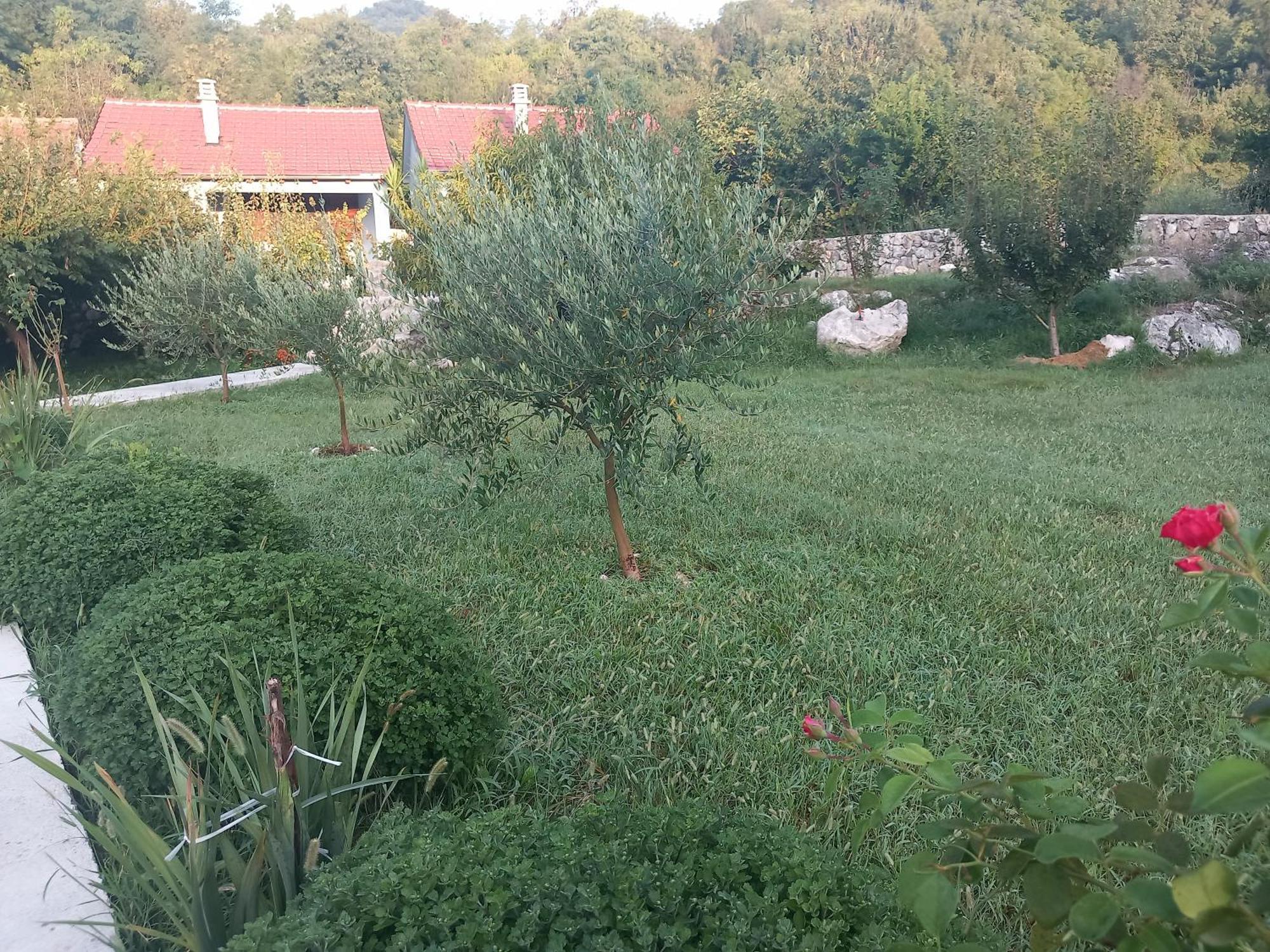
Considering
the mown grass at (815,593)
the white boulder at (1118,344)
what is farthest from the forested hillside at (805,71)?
the white boulder at (1118,344)

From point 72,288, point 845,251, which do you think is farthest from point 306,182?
point 845,251

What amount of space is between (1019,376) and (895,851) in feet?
38.3

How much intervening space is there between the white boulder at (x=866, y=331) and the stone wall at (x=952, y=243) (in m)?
1.41

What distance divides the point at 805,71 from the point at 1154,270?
1637cm

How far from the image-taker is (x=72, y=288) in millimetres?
17375

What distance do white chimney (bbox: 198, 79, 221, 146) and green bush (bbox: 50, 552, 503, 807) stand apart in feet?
86.9

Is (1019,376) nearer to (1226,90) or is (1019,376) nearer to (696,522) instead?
(696,522)

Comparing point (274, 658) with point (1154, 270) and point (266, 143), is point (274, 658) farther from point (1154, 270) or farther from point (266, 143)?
point (266, 143)

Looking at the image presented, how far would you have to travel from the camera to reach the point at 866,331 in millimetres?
15578

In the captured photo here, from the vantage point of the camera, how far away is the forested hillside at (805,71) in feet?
73.2

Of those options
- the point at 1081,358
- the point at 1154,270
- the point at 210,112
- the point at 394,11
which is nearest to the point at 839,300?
the point at 1081,358

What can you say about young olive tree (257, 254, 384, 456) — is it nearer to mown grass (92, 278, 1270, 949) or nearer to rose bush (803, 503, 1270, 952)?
mown grass (92, 278, 1270, 949)

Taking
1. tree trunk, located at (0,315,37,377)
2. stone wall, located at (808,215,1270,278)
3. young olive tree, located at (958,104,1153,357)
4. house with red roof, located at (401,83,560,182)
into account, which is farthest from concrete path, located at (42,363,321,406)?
young olive tree, located at (958,104,1153,357)

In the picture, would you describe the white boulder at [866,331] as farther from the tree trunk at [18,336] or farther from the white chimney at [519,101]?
the tree trunk at [18,336]
